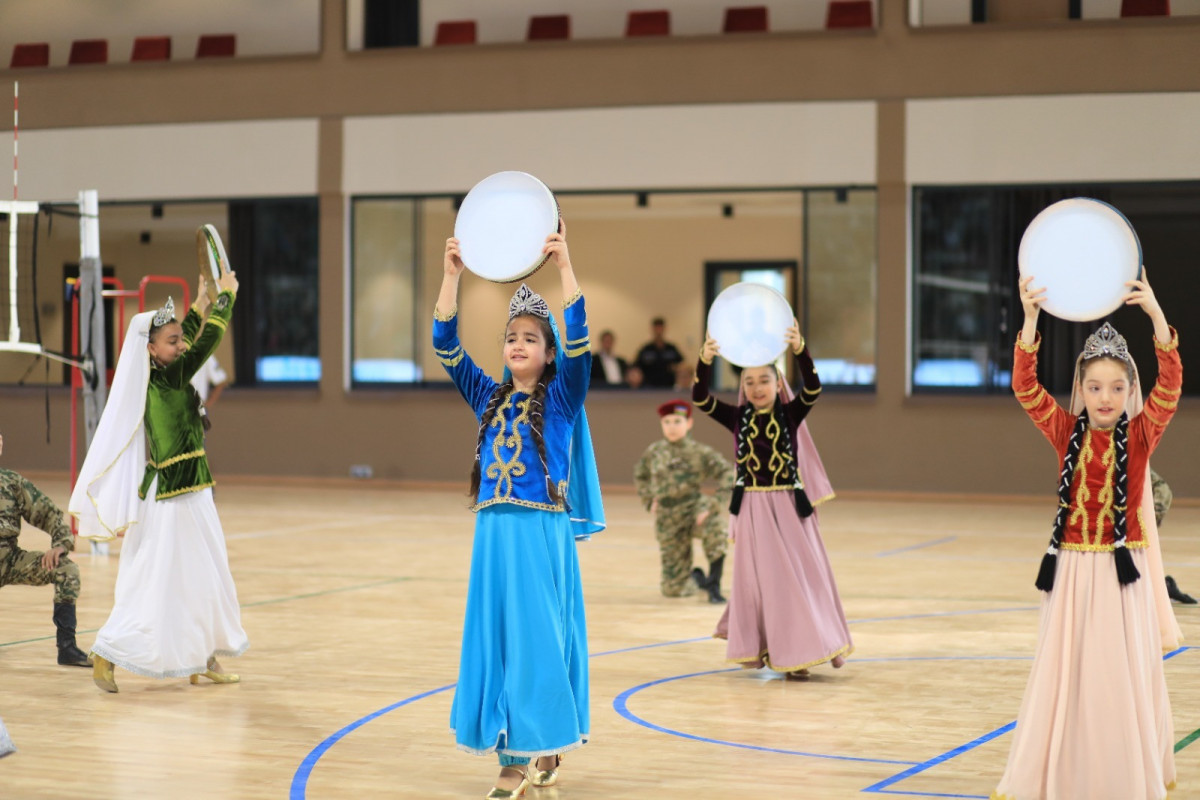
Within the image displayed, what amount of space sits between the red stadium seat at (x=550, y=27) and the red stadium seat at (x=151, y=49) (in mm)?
5153

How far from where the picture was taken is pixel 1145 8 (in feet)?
54.5

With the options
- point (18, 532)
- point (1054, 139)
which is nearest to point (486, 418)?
point (18, 532)

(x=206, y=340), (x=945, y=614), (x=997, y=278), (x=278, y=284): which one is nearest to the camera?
(x=206, y=340)

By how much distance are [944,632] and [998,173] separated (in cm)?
951

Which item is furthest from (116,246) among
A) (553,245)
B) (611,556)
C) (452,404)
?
(553,245)

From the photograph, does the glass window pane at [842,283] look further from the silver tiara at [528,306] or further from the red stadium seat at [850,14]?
the silver tiara at [528,306]

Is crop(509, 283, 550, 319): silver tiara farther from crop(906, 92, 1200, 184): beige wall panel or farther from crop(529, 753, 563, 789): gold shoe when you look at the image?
crop(906, 92, 1200, 184): beige wall panel

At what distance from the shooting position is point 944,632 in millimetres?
8430

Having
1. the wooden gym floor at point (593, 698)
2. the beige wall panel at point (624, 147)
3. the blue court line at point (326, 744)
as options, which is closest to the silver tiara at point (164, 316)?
the wooden gym floor at point (593, 698)

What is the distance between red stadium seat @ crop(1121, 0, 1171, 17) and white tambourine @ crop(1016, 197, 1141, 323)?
12985mm

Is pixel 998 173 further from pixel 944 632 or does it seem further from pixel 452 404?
pixel 944 632

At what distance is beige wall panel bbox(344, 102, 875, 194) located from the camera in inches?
678

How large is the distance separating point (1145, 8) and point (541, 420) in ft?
45.4

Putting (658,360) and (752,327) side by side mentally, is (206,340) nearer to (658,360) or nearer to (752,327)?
(752,327)
